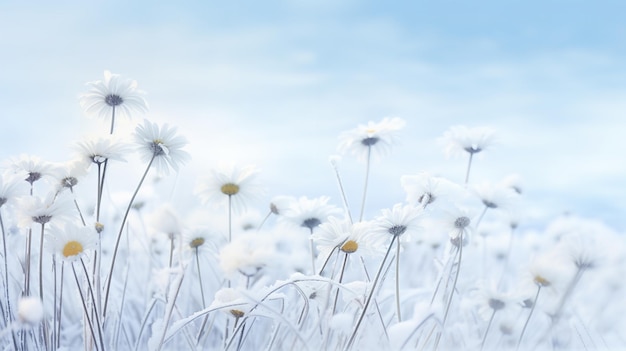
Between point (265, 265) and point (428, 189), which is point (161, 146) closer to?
point (265, 265)

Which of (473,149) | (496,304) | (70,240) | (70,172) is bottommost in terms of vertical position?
(496,304)

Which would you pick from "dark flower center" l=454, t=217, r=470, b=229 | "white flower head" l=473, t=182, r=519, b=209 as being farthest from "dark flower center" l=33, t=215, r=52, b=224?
"white flower head" l=473, t=182, r=519, b=209

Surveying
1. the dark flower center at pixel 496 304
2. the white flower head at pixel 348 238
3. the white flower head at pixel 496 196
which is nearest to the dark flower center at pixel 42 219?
the white flower head at pixel 348 238

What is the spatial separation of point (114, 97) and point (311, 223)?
40 centimetres

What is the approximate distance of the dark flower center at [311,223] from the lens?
47.9 inches

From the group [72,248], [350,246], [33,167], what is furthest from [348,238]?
[33,167]

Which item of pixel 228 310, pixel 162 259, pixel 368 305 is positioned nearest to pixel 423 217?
pixel 368 305

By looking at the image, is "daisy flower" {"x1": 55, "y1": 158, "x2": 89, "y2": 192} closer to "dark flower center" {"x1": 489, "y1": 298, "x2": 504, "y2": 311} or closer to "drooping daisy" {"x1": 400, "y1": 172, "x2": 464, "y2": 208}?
"drooping daisy" {"x1": 400, "y1": 172, "x2": 464, "y2": 208}

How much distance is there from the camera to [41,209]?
2.87 ft

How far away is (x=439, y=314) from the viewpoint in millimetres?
792

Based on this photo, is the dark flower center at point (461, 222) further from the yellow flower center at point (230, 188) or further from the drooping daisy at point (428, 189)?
the yellow flower center at point (230, 188)

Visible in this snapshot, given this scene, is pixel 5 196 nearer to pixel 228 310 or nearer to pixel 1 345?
pixel 1 345

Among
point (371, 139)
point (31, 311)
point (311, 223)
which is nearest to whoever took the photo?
point (31, 311)

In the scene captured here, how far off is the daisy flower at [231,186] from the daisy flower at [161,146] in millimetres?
203
